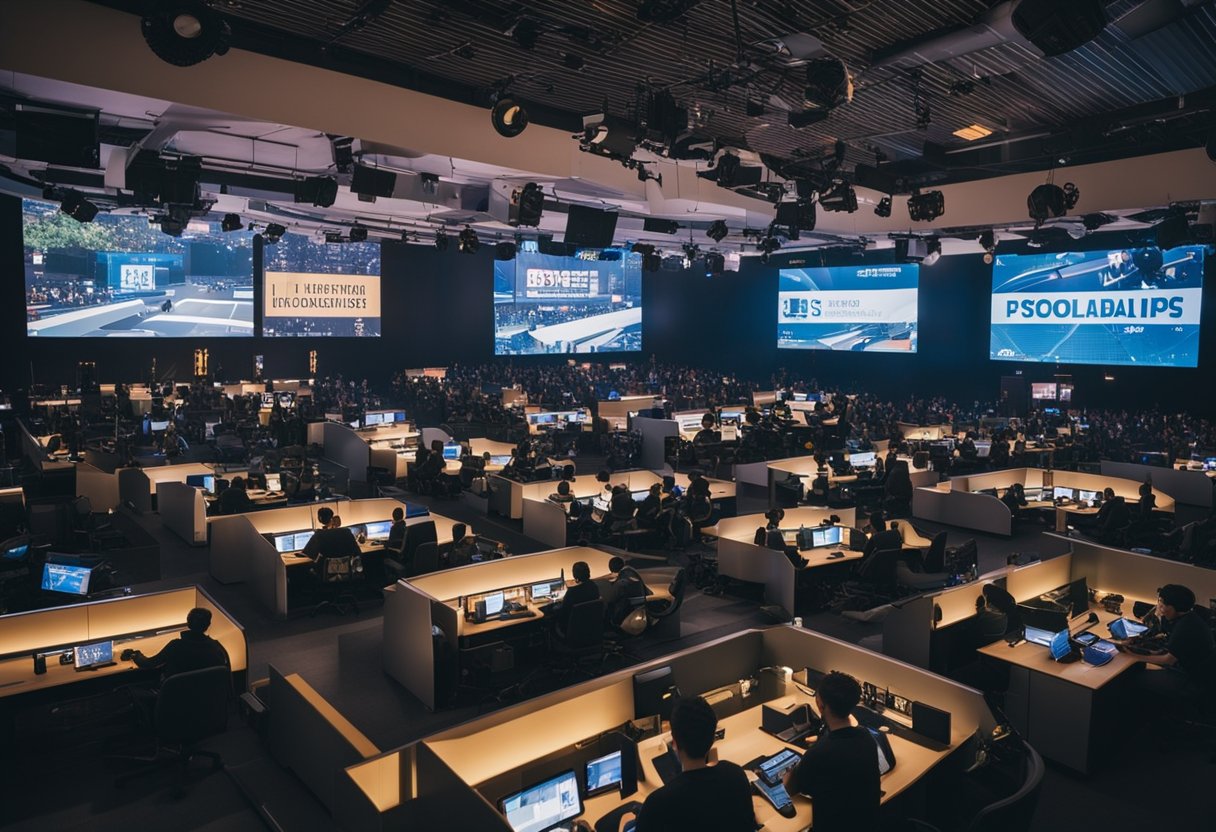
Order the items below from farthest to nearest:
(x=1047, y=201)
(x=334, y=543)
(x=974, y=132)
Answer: (x=1047, y=201), (x=974, y=132), (x=334, y=543)

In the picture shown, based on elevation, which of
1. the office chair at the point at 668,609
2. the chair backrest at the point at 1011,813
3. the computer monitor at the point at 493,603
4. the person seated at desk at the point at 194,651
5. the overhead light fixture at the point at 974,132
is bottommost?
the office chair at the point at 668,609

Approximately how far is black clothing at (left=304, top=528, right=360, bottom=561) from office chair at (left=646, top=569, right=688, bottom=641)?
3025 millimetres

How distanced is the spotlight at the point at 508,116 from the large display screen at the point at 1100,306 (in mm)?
15586

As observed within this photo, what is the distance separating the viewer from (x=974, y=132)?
9.39 m

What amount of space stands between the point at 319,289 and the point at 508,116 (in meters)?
19.5

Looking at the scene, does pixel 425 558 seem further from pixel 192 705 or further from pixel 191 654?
pixel 192 705

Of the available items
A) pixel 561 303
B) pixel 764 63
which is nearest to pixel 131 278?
pixel 561 303

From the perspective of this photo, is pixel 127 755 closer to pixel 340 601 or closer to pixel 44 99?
pixel 340 601

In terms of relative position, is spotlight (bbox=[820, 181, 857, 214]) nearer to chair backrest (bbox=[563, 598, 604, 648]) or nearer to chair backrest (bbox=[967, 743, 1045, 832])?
chair backrest (bbox=[563, 598, 604, 648])

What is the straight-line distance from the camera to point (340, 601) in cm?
845

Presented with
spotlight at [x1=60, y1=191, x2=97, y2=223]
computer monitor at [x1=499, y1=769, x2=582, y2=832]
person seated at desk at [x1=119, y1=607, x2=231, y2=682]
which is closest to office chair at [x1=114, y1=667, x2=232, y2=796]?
person seated at desk at [x1=119, y1=607, x2=231, y2=682]

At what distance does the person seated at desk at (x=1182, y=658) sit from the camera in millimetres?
5273

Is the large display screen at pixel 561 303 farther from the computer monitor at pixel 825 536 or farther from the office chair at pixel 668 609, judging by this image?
the office chair at pixel 668 609

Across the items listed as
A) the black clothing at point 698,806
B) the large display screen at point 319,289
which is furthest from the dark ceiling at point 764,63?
the large display screen at point 319,289
